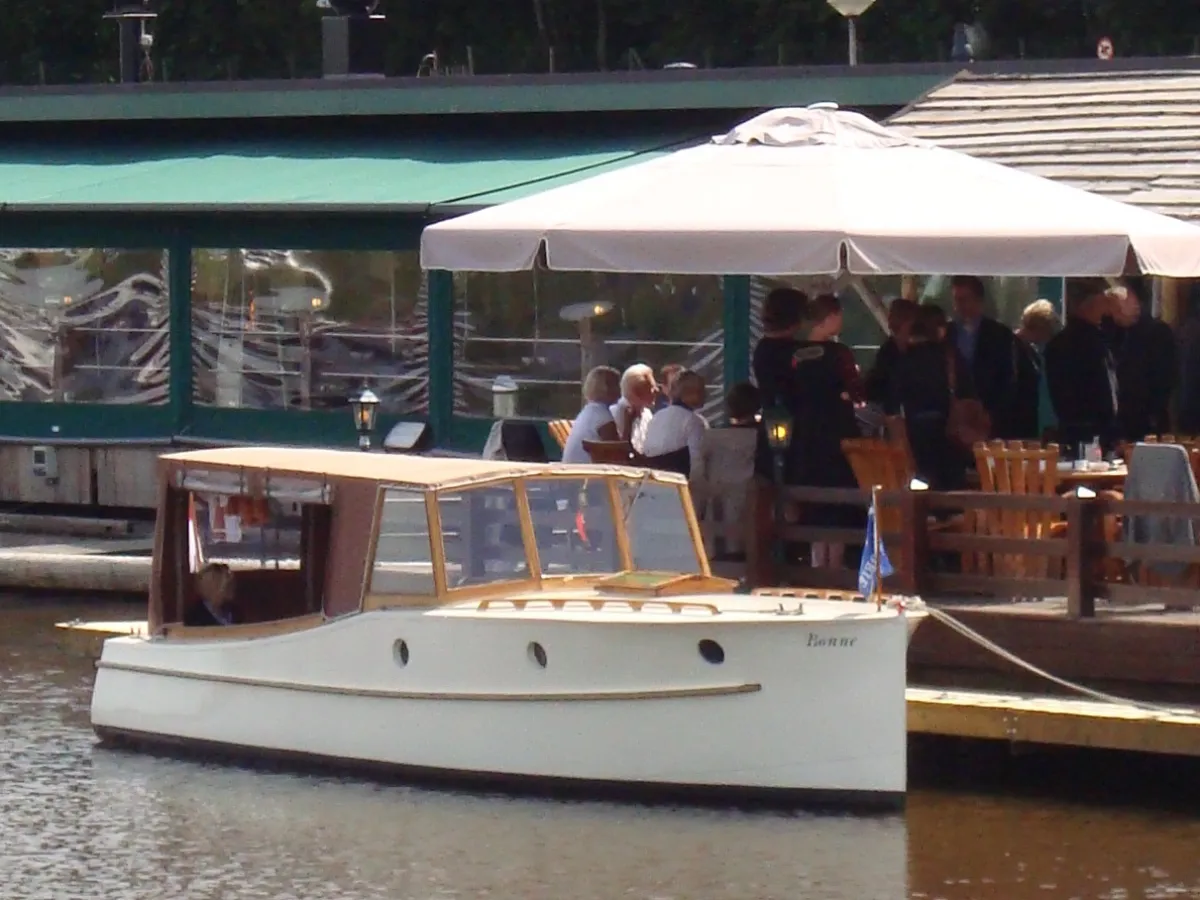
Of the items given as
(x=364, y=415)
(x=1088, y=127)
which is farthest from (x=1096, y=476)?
(x=364, y=415)

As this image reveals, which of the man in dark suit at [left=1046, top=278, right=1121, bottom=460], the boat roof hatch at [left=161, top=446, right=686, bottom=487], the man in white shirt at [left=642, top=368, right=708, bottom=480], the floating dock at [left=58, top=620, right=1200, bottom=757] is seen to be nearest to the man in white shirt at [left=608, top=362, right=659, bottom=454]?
the man in white shirt at [left=642, top=368, right=708, bottom=480]

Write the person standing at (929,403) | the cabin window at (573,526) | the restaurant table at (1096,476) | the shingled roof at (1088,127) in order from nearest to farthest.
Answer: the cabin window at (573,526) → the restaurant table at (1096,476) → the person standing at (929,403) → the shingled roof at (1088,127)

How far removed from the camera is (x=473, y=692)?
37.7 feet

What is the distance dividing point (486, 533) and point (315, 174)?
30.9ft

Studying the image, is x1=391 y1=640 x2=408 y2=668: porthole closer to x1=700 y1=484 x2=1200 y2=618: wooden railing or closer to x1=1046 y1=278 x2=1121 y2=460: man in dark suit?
x1=700 y1=484 x2=1200 y2=618: wooden railing

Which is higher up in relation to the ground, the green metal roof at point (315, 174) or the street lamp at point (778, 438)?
the green metal roof at point (315, 174)

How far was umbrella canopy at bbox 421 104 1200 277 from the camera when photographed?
1181 cm

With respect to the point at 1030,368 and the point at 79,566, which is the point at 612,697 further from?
the point at 79,566

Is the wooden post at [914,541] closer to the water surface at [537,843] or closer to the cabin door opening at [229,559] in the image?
the water surface at [537,843]

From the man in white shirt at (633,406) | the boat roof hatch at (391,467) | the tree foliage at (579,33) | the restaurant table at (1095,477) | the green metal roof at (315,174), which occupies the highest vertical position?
the tree foliage at (579,33)

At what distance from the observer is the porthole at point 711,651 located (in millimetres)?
11008

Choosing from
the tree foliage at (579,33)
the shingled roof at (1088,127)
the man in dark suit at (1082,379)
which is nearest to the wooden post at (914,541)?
the man in dark suit at (1082,379)

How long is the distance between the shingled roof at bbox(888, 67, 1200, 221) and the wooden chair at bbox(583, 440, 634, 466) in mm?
2898

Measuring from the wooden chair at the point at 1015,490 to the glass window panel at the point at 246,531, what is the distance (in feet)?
10.3
